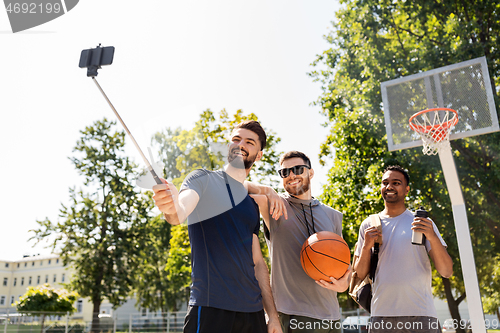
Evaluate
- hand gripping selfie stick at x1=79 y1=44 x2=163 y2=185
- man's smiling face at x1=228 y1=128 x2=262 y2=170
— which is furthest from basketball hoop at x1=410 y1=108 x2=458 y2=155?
hand gripping selfie stick at x1=79 y1=44 x2=163 y2=185

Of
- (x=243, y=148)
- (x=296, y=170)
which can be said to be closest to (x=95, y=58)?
(x=243, y=148)

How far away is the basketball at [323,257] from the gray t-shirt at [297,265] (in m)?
0.14

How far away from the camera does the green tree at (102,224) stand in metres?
21.5

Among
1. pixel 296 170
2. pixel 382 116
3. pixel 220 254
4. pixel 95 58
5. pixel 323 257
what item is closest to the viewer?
pixel 95 58

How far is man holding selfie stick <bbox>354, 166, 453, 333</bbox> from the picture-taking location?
3.66 m

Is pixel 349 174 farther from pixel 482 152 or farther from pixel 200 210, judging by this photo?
pixel 200 210

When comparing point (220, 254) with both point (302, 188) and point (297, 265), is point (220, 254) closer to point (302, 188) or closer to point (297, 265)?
point (297, 265)

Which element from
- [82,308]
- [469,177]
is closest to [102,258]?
[469,177]

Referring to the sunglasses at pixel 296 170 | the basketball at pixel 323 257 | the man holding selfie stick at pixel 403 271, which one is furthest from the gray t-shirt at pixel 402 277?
the sunglasses at pixel 296 170

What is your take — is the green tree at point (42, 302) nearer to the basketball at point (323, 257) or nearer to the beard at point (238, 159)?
the basketball at point (323, 257)

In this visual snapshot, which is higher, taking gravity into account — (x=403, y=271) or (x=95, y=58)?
(x=95, y=58)

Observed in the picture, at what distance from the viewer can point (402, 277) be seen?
12.4 feet

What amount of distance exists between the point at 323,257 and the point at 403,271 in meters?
1.30

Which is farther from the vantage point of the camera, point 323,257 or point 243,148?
point 323,257
